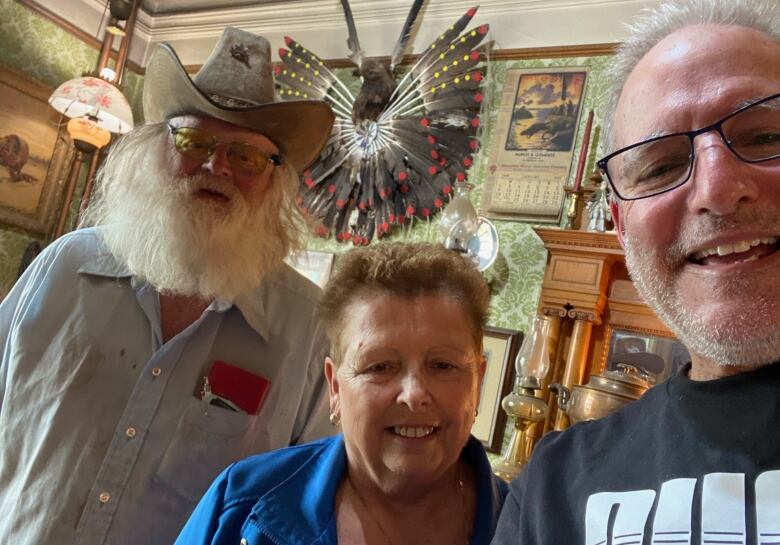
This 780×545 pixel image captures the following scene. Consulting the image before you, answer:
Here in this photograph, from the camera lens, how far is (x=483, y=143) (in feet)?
9.60

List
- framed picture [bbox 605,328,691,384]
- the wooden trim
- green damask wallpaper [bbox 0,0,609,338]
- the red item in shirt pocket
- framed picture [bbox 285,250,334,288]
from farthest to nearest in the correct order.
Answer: the wooden trim
framed picture [bbox 285,250,334,288]
green damask wallpaper [bbox 0,0,609,338]
framed picture [bbox 605,328,691,384]
the red item in shirt pocket

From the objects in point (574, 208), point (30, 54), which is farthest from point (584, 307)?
point (30, 54)

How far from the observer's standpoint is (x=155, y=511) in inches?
46.5

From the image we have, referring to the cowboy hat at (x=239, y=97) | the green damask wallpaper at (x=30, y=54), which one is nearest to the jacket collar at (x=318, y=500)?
the cowboy hat at (x=239, y=97)

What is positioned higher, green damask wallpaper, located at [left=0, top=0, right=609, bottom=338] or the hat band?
green damask wallpaper, located at [left=0, top=0, right=609, bottom=338]

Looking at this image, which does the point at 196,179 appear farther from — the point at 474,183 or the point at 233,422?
the point at 474,183

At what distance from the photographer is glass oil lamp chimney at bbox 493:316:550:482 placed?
6.38 feet

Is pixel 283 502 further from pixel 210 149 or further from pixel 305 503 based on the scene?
pixel 210 149

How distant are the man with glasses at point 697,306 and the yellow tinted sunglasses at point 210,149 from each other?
76cm

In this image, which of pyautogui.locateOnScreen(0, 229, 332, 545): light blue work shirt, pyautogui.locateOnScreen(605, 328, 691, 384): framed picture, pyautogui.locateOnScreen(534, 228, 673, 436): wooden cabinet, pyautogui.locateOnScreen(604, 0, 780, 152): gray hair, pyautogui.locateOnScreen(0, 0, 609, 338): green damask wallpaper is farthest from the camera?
pyautogui.locateOnScreen(0, 0, 609, 338): green damask wallpaper

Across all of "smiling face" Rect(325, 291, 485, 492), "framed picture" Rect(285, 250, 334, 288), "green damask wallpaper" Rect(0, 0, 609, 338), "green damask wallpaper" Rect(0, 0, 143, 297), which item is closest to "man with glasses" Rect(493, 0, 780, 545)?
"smiling face" Rect(325, 291, 485, 492)

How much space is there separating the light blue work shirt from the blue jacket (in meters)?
0.20

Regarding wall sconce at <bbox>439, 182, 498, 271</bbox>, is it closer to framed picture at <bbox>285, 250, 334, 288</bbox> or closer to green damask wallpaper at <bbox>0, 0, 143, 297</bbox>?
framed picture at <bbox>285, 250, 334, 288</bbox>

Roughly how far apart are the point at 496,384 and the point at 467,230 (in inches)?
24.0
